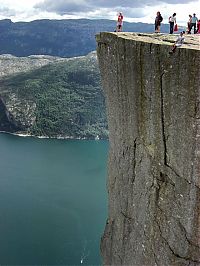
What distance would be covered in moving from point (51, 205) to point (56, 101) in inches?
2918

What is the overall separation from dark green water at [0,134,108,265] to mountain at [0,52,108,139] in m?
24.6

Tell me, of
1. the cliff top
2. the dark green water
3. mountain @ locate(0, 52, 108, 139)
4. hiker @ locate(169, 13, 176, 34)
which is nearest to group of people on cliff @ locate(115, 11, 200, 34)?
hiker @ locate(169, 13, 176, 34)

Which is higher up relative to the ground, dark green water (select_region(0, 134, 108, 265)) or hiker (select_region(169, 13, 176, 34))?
hiker (select_region(169, 13, 176, 34))

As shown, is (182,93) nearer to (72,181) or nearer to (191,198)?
(191,198)

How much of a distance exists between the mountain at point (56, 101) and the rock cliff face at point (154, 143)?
88040 millimetres

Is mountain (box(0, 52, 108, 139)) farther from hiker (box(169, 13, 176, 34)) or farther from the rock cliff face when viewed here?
the rock cliff face

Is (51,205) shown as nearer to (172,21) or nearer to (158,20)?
(172,21)

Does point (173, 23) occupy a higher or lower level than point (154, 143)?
higher

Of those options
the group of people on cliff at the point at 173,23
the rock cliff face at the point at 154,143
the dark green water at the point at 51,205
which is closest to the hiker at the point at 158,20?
the group of people on cliff at the point at 173,23

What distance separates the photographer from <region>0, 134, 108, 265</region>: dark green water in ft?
119

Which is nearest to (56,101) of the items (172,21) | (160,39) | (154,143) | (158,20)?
(172,21)

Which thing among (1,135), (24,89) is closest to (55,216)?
(1,135)

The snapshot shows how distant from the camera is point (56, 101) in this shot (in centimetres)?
12006

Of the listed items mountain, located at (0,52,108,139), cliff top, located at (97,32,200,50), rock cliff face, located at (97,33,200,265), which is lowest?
mountain, located at (0,52,108,139)
